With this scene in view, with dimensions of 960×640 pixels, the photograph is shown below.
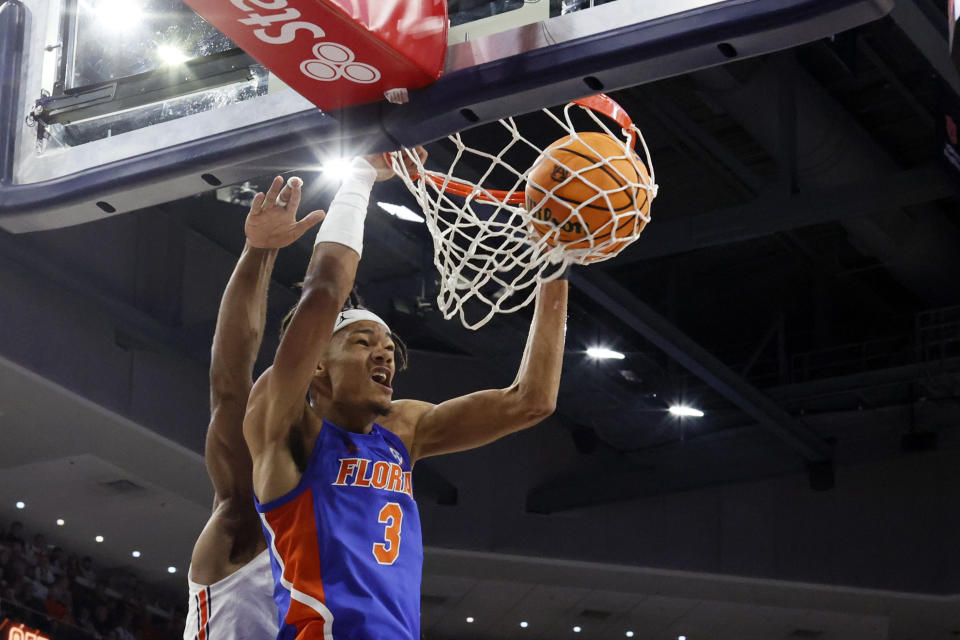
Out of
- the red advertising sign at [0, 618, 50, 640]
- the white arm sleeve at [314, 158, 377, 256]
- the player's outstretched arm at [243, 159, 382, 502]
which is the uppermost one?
the red advertising sign at [0, 618, 50, 640]

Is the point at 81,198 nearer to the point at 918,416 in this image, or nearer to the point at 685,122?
the point at 685,122

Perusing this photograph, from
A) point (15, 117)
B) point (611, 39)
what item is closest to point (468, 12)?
point (611, 39)

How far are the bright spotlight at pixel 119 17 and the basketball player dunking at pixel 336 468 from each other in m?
A: 1.11

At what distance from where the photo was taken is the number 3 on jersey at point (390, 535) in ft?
10.9

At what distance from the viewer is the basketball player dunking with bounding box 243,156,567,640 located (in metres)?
3.23

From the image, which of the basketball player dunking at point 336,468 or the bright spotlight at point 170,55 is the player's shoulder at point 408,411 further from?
the bright spotlight at point 170,55

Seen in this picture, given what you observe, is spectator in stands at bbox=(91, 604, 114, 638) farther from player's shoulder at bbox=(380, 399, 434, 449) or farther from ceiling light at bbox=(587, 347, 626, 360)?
player's shoulder at bbox=(380, 399, 434, 449)

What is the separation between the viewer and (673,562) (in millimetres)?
14203

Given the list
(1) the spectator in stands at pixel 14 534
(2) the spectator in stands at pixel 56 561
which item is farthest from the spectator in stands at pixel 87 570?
(1) the spectator in stands at pixel 14 534

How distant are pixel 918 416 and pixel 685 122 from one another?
17.2ft

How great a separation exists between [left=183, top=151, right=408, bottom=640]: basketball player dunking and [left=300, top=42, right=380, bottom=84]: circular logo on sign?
0.89ft

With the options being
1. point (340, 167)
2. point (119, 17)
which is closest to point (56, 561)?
point (119, 17)

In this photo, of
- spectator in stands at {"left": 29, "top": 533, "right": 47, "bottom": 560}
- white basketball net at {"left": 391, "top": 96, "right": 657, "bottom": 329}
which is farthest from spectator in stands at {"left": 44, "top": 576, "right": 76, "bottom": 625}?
white basketball net at {"left": 391, "top": 96, "right": 657, "bottom": 329}

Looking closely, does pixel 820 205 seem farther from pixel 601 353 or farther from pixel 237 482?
Result: pixel 237 482
